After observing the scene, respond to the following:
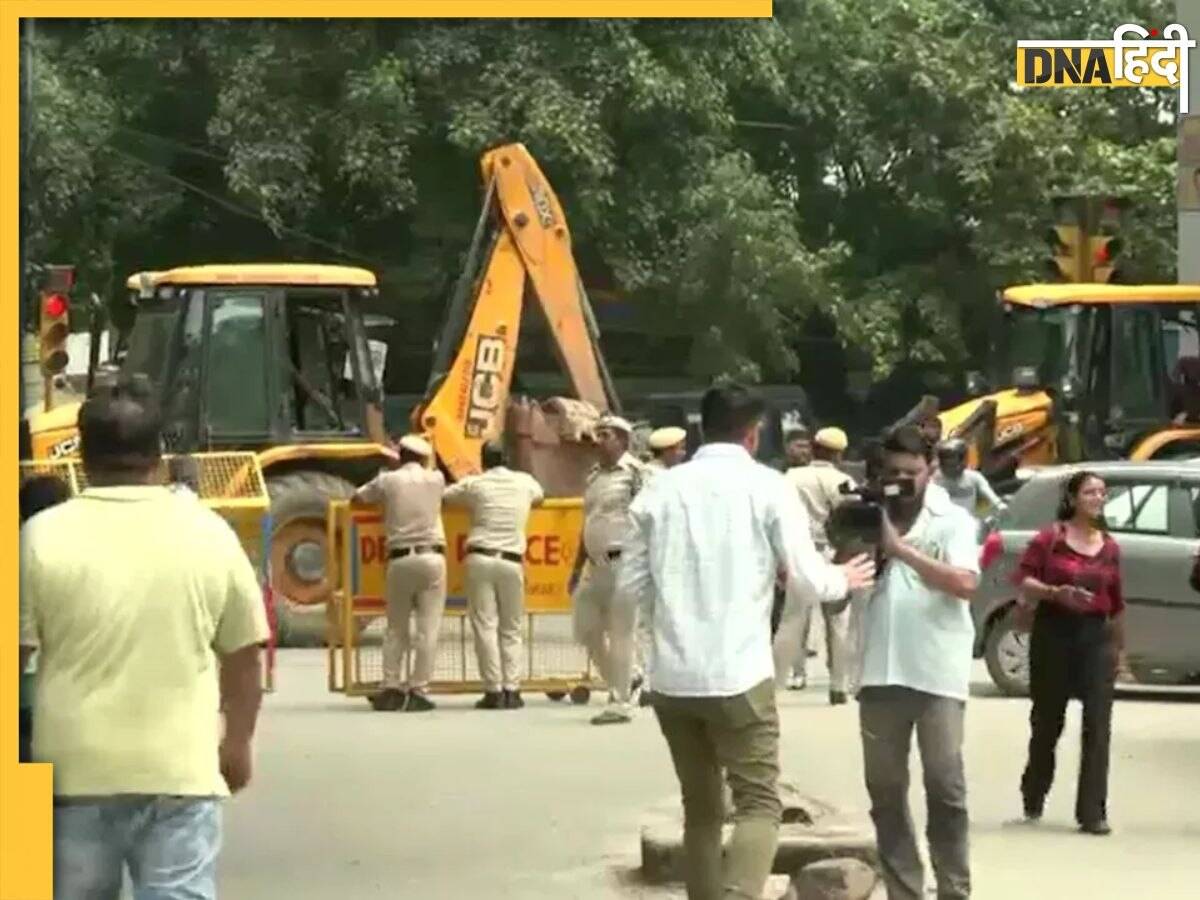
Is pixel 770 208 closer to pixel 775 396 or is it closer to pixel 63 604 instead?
pixel 775 396

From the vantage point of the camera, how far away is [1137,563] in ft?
58.5

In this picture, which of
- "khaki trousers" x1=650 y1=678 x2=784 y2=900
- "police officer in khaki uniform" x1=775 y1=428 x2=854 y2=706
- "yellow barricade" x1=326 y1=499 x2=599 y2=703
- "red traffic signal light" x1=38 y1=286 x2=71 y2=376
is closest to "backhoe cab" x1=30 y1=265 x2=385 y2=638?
"red traffic signal light" x1=38 y1=286 x2=71 y2=376

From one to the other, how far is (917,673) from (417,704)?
8543 millimetres

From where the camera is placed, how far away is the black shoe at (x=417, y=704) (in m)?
17.8

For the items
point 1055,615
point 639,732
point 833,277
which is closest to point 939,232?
point 833,277

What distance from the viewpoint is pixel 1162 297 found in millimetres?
25031

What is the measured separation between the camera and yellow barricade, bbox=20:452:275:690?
17219 mm

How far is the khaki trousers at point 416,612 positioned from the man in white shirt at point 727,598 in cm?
854

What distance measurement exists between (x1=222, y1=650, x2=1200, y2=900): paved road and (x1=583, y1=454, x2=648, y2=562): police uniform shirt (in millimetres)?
1051

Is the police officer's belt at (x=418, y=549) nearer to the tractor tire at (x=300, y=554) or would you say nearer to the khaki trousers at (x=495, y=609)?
the khaki trousers at (x=495, y=609)

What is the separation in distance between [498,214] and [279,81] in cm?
537

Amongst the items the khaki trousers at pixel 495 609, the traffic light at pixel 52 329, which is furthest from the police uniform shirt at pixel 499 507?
the traffic light at pixel 52 329

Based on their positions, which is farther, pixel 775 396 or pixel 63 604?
pixel 775 396

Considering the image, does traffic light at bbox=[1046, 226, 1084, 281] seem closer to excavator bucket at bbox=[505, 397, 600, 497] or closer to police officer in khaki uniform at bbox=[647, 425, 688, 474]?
excavator bucket at bbox=[505, 397, 600, 497]
